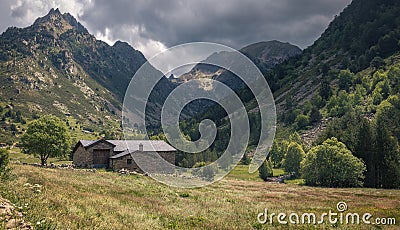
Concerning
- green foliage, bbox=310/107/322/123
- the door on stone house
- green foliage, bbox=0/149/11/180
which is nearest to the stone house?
the door on stone house

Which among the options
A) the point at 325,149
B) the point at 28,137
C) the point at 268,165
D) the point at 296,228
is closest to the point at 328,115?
the point at 268,165

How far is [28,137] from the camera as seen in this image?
59.2 metres

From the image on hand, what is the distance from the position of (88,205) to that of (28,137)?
2004 inches

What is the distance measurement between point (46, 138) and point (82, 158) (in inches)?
469

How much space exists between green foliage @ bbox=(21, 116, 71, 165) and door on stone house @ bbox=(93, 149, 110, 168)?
6.28 meters

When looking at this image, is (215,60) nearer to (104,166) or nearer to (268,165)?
(104,166)

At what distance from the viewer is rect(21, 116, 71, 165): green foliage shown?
5916 centimetres

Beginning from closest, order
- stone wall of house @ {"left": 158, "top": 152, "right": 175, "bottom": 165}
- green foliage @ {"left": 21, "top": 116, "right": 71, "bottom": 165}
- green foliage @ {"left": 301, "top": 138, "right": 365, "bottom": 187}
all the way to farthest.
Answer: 1. green foliage @ {"left": 21, "top": 116, "right": 71, "bottom": 165}
2. green foliage @ {"left": 301, "top": 138, "right": 365, "bottom": 187}
3. stone wall of house @ {"left": 158, "top": 152, "right": 175, "bottom": 165}

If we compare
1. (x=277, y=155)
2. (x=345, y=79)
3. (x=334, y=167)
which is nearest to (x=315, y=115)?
(x=345, y=79)

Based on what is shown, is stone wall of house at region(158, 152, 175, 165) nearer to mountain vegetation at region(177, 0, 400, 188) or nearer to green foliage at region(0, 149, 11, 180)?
mountain vegetation at region(177, 0, 400, 188)

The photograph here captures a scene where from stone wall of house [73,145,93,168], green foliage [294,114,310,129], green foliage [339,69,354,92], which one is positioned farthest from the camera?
green foliage [339,69,354,92]

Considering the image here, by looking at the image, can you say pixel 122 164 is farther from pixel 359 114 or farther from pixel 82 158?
pixel 359 114

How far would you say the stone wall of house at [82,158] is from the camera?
66.7 meters

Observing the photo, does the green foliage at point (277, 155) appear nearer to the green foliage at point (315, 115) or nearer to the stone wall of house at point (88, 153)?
the green foliage at point (315, 115)
